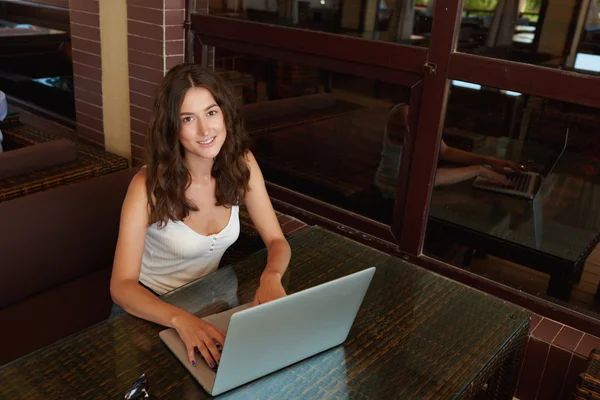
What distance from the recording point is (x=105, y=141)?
3.40 metres

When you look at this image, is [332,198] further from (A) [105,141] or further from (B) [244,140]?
(A) [105,141]

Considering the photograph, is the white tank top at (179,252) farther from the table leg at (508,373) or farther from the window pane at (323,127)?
the table leg at (508,373)

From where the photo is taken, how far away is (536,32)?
199cm

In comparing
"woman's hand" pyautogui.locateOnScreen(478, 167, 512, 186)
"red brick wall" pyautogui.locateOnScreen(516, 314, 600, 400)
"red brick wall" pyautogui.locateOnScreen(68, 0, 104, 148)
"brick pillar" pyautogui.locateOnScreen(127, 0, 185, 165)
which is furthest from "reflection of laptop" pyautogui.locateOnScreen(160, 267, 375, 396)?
"red brick wall" pyautogui.locateOnScreen(68, 0, 104, 148)

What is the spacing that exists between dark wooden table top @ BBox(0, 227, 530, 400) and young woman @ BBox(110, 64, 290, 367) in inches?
3.8

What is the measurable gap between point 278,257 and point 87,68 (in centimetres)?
212

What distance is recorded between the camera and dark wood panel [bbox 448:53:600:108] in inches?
73.0

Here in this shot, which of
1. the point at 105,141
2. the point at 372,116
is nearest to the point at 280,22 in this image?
the point at 372,116

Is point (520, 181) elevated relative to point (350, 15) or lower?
lower

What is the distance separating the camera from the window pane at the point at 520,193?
201cm

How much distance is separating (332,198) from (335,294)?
1453mm

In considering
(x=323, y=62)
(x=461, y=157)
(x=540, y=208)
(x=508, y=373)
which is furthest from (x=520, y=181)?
(x=323, y=62)

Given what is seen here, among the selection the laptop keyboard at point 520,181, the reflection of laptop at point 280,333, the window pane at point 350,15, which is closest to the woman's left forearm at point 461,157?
the laptop keyboard at point 520,181

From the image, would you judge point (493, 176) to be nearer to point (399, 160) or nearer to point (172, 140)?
point (399, 160)
